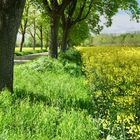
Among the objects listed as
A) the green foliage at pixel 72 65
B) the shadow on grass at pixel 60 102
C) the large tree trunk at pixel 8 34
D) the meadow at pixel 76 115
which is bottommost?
the green foliage at pixel 72 65

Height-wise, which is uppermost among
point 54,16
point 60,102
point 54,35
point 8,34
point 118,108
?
point 54,16

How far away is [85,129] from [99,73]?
502 cm

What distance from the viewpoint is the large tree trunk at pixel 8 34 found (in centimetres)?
1084

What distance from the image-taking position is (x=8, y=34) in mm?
11031

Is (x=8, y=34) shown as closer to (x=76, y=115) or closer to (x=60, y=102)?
(x=60, y=102)

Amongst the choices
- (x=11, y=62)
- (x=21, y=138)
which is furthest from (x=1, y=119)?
(x=11, y=62)

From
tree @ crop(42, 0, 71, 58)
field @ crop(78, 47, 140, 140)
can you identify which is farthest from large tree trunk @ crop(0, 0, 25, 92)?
tree @ crop(42, 0, 71, 58)

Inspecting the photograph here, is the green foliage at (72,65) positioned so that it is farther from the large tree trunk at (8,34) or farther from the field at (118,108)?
the field at (118,108)

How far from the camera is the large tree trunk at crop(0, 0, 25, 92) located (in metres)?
10.8

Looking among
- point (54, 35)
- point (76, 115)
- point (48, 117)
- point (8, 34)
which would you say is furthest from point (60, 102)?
point (54, 35)

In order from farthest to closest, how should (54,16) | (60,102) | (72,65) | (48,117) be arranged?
(54,16) < (72,65) < (60,102) < (48,117)

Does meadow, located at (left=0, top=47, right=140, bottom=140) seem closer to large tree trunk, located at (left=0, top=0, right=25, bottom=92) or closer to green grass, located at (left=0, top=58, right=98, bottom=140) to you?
green grass, located at (left=0, top=58, right=98, bottom=140)

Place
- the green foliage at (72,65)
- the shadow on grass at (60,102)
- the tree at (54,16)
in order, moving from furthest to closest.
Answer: the tree at (54,16)
the green foliage at (72,65)
the shadow on grass at (60,102)

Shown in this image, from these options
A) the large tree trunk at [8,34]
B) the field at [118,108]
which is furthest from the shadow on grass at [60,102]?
the large tree trunk at [8,34]
